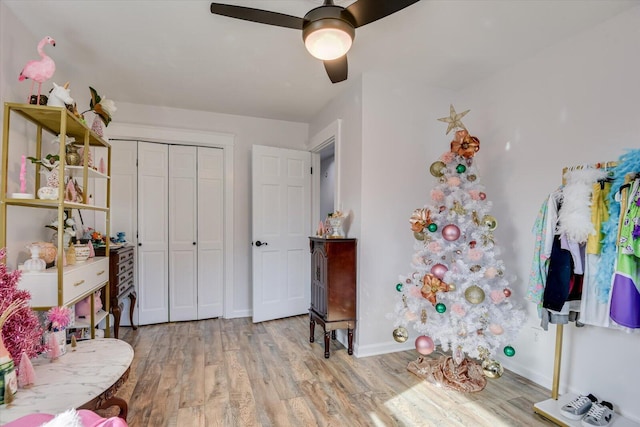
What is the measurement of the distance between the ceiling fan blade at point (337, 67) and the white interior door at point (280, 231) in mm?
1902

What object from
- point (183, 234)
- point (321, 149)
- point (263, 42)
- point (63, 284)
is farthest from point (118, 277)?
point (321, 149)

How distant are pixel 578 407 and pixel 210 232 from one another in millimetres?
3655

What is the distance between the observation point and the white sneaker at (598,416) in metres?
1.74

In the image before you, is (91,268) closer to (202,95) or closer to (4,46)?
(4,46)

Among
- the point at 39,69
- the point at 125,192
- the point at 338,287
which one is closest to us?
the point at 39,69

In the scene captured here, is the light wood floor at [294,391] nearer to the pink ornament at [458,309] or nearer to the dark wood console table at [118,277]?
the dark wood console table at [118,277]

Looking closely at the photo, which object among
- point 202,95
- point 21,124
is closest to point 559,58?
point 202,95

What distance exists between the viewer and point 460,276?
224 centimetres

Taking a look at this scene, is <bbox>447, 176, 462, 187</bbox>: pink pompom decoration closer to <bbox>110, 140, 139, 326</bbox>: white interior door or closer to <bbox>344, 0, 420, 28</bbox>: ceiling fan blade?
<bbox>344, 0, 420, 28</bbox>: ceiling fan blade

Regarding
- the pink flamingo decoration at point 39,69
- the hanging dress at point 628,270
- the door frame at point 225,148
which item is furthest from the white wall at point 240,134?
the hanging dress at point 628,270

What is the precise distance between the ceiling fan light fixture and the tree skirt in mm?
2348

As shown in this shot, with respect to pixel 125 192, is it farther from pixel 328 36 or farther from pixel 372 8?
pixel 372 8

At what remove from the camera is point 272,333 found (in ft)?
11.1

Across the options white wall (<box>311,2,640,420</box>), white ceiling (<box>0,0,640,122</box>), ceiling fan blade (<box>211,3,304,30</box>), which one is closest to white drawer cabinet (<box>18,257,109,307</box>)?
white ceiling (<box>0,0,640,122</box>)
